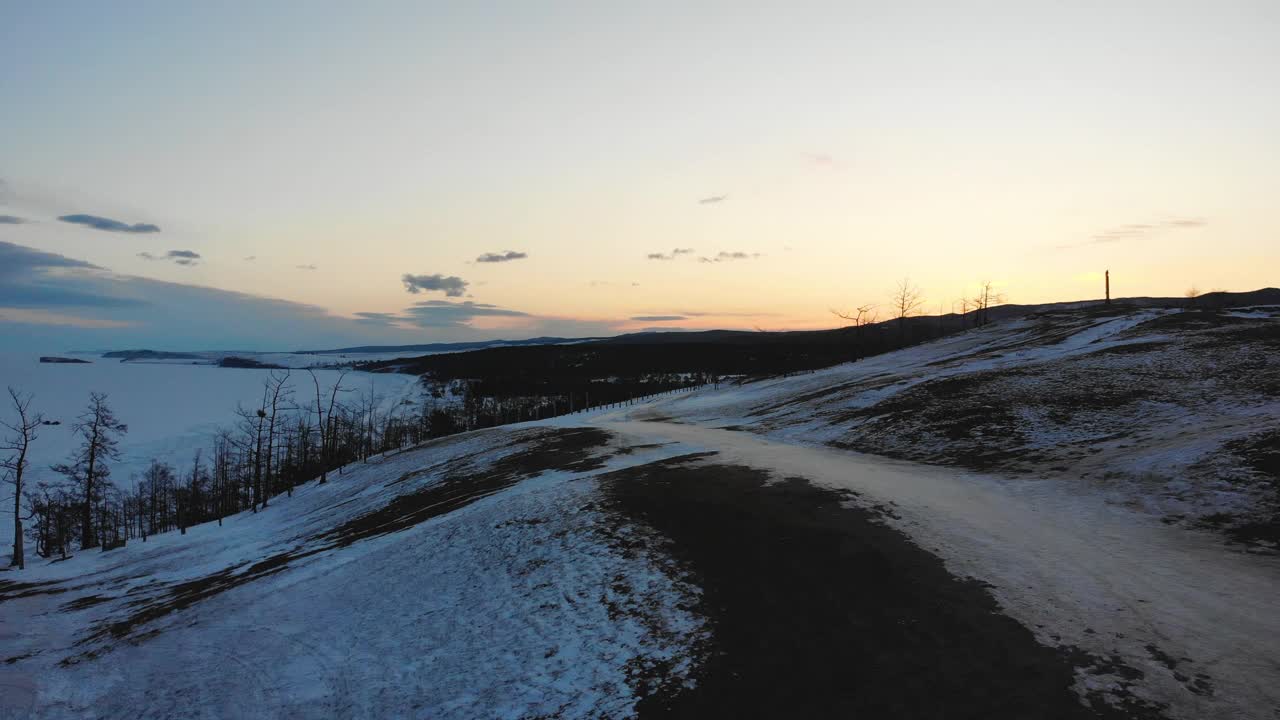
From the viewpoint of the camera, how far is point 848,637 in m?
9.39

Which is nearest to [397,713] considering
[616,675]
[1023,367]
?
[616,675]

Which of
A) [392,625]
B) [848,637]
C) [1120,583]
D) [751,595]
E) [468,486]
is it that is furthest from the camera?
[468,486]

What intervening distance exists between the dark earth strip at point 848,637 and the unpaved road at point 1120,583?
729mm

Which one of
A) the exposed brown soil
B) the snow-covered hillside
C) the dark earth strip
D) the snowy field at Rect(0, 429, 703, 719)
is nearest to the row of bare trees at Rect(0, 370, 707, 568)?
the snow-covered hillside

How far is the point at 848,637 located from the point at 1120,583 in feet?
20.4

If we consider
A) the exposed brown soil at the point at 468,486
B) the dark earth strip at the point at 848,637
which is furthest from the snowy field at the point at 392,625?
the dark earth strip at the point at 848,637

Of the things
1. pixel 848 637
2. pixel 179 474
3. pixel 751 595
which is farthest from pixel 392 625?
pixel 179 474

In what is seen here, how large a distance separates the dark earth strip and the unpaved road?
2.39 feet

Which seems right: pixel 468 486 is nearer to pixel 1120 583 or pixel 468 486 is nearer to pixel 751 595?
pixel 751 595

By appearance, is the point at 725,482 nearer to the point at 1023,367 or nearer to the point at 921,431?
the point at 921,431

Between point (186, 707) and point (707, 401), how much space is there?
5772 centimetres

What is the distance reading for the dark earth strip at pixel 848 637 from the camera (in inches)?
298

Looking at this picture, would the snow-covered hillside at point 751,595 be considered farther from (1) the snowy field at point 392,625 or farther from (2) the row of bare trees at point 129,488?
(2) the row of bare trees at point 129,488

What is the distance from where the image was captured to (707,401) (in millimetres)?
65812
